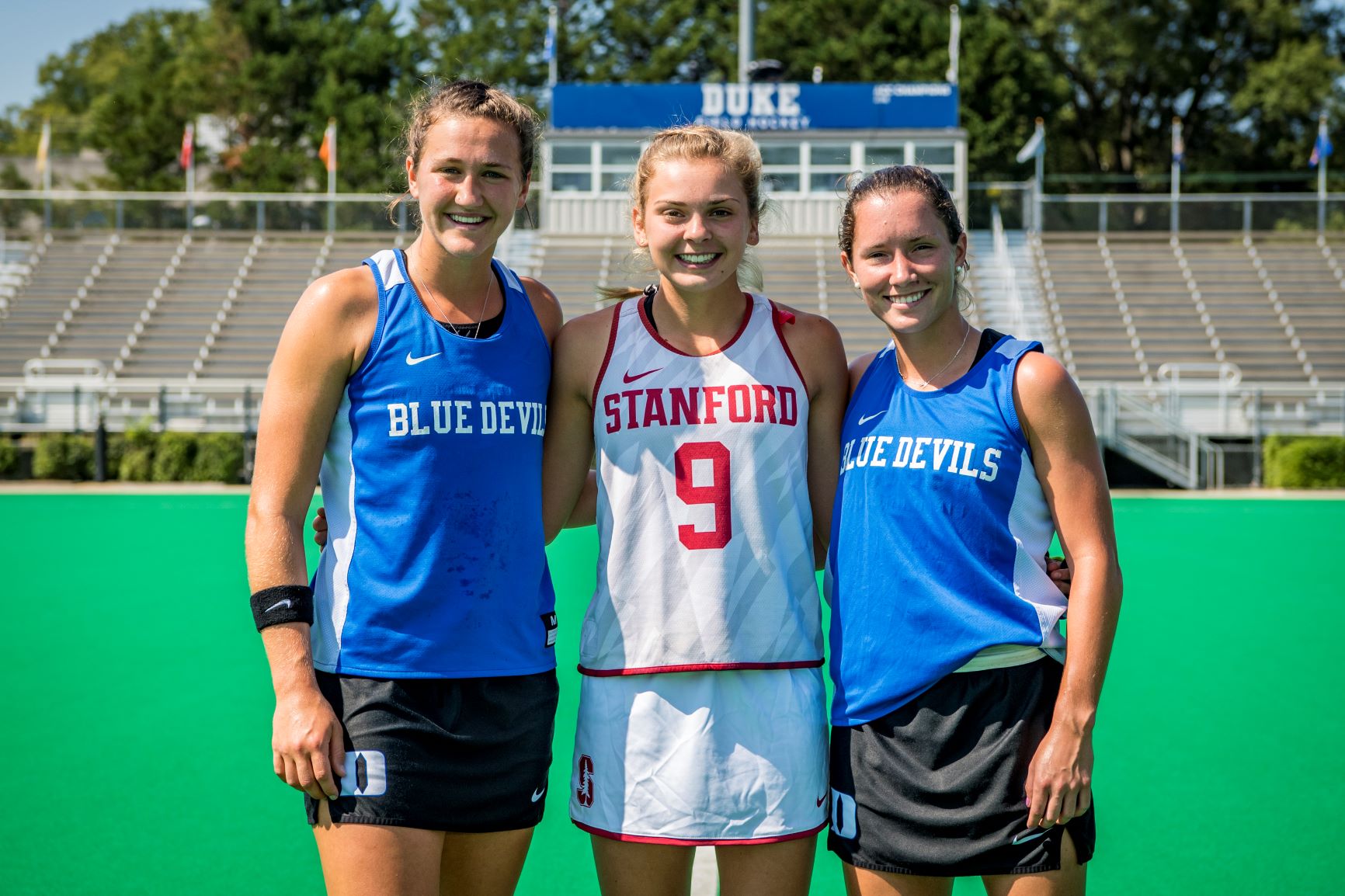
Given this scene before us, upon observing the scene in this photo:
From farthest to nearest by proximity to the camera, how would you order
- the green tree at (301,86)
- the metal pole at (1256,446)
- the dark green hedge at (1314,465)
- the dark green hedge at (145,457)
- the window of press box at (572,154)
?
the green tree at (301,86)
the window of press box at (572,154)
the dark green hedge at (145,457)
the metal pole at (1256,446)
the dark green hedge at (1314,465)

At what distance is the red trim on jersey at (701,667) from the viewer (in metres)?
2.81

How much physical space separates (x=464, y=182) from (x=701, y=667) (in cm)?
124

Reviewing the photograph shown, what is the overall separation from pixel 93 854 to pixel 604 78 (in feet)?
147

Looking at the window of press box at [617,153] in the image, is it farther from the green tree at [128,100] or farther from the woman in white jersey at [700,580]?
the woman in white jersey at [700,580]

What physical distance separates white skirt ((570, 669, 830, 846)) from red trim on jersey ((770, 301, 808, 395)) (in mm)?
699

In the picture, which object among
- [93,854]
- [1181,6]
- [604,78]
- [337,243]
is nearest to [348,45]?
[604,78]

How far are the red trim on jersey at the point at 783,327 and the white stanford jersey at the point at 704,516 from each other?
0.02m

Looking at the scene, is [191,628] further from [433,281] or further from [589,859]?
[433,281]

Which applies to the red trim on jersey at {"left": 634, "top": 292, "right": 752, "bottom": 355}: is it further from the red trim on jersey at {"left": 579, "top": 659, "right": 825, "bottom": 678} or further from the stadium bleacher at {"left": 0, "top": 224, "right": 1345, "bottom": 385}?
the stadium bleacher at {"left": 0, "top": 224, "right": 1345, "bottom": 385}

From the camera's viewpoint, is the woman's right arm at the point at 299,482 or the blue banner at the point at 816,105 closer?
the woman's right arm at the point at 299,482

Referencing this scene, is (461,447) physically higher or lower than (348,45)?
lower

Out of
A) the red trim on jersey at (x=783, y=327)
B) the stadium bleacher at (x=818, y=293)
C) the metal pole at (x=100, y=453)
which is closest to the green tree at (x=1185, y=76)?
the stadium bleacher at (x=818, y=293)

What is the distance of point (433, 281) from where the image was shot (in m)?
2.88

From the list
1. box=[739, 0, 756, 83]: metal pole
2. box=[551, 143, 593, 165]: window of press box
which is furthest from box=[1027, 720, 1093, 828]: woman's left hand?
box=[551, 143, 593, 165]: window of press box
